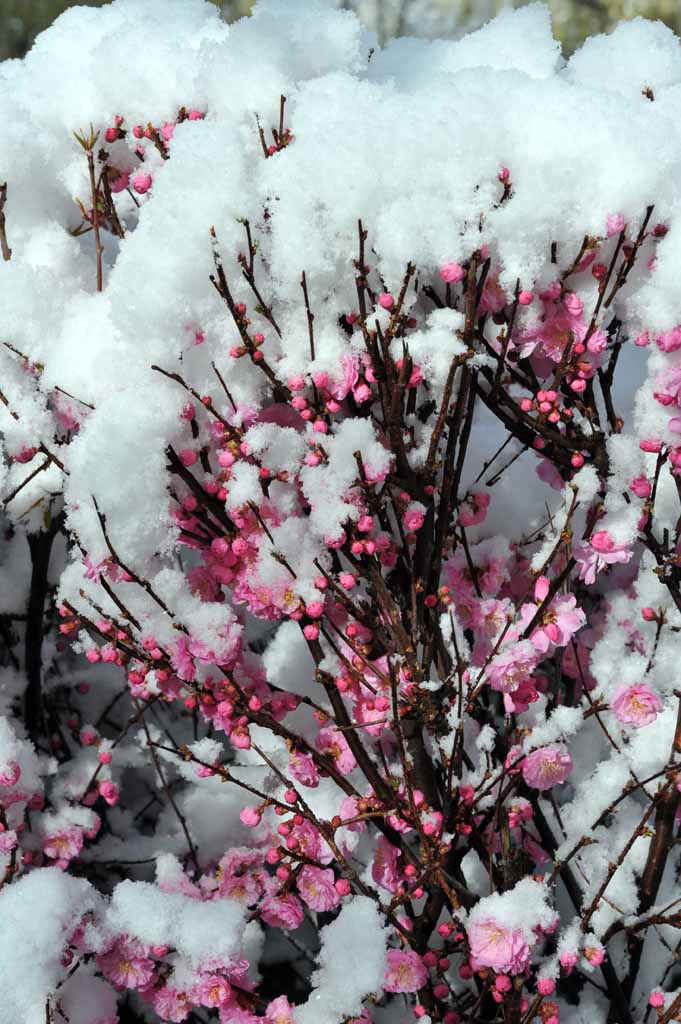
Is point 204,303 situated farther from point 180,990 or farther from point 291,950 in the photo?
point 291,950

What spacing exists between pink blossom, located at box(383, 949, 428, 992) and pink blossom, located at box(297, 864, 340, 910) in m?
0.21

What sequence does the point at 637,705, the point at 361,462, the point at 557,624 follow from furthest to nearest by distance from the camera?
the point at 637,705 < the point at 557,624 < the point at 361,462

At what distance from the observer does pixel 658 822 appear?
1.93 m

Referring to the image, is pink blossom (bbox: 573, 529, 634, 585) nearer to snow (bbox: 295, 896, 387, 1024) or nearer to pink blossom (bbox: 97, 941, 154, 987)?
snow (bbox: 295, 896, 387, 1024)

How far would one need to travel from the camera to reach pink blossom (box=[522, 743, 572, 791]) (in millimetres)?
1773

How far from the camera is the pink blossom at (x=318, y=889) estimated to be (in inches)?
77.4

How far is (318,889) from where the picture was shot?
1.97 meters

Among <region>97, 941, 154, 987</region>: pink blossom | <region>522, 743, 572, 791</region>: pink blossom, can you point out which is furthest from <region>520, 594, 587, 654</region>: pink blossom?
<region>97, 941, 154, 987</region>: pink blossom

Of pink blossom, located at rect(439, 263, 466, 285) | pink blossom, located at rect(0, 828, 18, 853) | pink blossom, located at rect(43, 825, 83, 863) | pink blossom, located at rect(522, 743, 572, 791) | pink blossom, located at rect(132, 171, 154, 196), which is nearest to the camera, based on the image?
pink blossom, located at rect(439, 263, 466, 285)

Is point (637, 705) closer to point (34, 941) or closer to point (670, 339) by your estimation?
point (670, 339)

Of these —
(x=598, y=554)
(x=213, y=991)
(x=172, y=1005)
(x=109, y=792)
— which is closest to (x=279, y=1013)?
(x=213, y=991)

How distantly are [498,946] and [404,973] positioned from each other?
8.7 inches

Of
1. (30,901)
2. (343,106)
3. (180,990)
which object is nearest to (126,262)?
(343,106)

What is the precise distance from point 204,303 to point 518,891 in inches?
51.8
